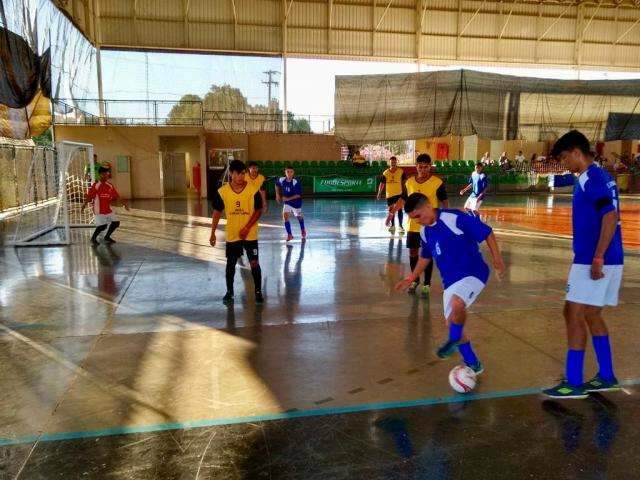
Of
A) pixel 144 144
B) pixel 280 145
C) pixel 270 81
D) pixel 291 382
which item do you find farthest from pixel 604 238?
pixel 270 81

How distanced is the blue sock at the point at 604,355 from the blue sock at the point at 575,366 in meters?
0.16

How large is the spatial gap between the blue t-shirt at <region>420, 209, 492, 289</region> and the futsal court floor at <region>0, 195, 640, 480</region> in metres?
0.97

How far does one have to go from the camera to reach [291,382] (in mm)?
4512

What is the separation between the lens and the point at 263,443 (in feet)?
11.5

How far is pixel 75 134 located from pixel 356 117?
15290 mm

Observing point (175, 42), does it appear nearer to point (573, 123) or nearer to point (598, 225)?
point (573, 123)

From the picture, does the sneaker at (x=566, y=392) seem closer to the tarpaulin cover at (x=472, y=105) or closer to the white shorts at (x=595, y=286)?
the white shorts at (x=595, y=286)

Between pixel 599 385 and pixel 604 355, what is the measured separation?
0.24 m

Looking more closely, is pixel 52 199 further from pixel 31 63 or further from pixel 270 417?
pixel 270 417

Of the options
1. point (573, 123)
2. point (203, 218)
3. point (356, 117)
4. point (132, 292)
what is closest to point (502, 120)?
point (573, 123)

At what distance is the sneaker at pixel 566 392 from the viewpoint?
163 inches

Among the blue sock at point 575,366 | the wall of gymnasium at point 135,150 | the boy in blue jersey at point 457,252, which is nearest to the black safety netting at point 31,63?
the wall of gymnasium at point 135,150

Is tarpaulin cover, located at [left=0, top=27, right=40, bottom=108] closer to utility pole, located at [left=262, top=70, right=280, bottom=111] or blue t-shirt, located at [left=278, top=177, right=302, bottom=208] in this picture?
blue t-shirt, located at [left=278, top=177, right=302, bottom=208]

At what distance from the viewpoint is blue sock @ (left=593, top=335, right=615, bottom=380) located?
418 centimetres
